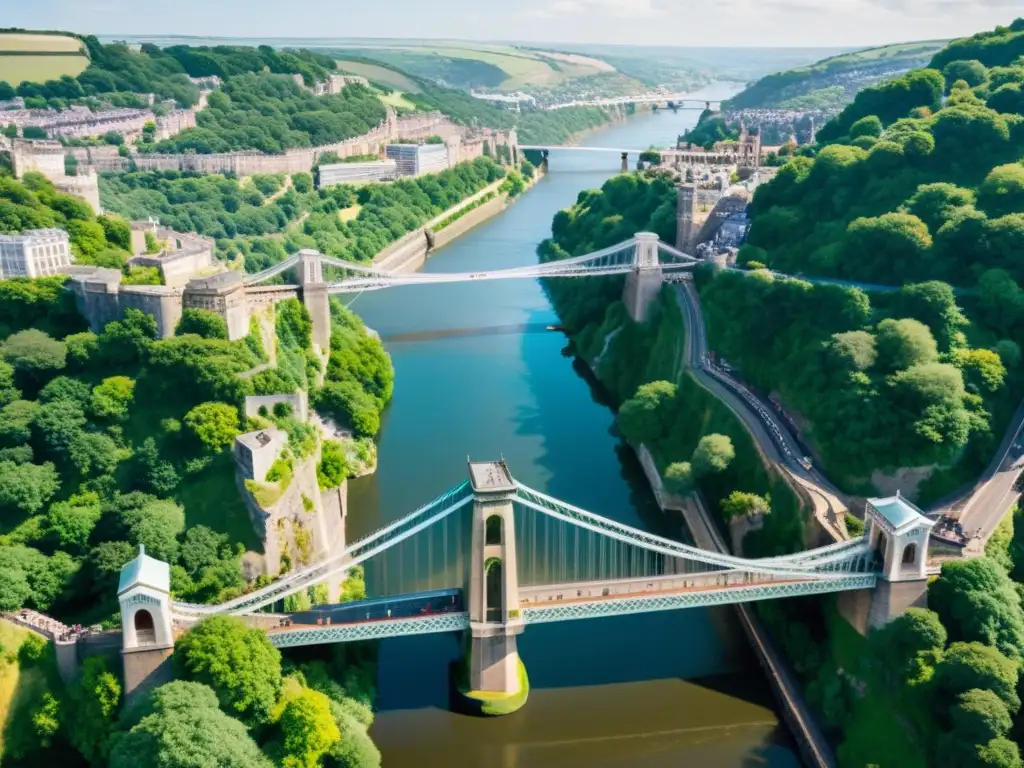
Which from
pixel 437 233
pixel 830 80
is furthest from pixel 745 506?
pixel 830 80

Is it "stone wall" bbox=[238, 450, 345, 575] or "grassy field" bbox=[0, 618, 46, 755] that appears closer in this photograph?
"grassy field" bbox=[0, 618, 46, 755]

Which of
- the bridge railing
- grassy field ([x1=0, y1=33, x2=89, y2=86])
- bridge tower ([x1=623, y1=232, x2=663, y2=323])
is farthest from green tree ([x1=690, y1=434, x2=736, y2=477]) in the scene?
grassy field ([x1=0, y1=33, x2=89, y2=86])

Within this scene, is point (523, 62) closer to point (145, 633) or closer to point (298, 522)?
point (298, 522)

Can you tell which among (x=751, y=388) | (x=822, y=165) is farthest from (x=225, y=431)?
(x=822, y=165)

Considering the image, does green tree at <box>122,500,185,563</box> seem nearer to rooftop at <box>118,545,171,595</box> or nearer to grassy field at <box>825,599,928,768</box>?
rooftop at <box>118,545,171,595</box>

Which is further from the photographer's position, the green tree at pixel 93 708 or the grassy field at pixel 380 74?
the grassy field at pixel 380 74

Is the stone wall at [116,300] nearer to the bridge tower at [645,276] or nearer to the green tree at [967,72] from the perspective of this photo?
the bridge tower at [645,276]

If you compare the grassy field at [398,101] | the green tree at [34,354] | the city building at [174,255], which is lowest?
the grassy field at [398,101]

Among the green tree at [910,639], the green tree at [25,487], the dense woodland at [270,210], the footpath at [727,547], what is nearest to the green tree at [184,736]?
the green tree at [25,487]
